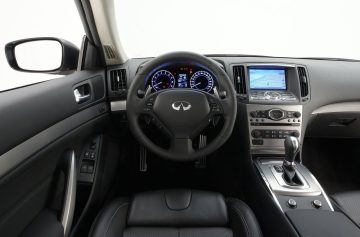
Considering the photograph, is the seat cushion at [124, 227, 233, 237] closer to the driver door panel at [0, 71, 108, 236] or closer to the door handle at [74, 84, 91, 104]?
the driver door panel at [0, 71, 108, 236]

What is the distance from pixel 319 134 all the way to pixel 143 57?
1.35 m

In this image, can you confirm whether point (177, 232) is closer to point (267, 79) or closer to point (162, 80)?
point (162, 80)

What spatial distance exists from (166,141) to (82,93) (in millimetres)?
513

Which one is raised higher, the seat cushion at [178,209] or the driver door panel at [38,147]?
the driver door panel at [38,147]

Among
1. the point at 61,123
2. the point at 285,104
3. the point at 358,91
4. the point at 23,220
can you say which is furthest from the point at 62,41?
the point at 358,91

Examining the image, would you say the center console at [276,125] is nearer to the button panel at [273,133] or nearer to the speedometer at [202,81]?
the button panel at [273,133]

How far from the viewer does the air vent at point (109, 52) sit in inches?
67.3

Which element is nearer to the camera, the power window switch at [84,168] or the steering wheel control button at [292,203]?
the steering wheel control button at [292,203]

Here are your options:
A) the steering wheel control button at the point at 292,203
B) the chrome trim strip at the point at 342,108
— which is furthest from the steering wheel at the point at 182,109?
the chrome trim strip at the point at 342,108

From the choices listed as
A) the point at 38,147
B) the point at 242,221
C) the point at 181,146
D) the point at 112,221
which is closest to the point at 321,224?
the point at 242,221

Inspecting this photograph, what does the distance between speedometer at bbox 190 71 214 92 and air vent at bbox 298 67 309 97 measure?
1.98 ft

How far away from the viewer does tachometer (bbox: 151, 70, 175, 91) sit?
1553mm

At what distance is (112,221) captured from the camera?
125 cm

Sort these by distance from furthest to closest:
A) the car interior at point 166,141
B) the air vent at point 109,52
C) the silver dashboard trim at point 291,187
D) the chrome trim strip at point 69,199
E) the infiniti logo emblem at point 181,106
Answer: the air vent at point 109,52, the infiniti logo emblem at point 181,106, the silver dashboard trim at point 291,187, the chrome trim strip at point 69,199, the car interior at point 166,141
